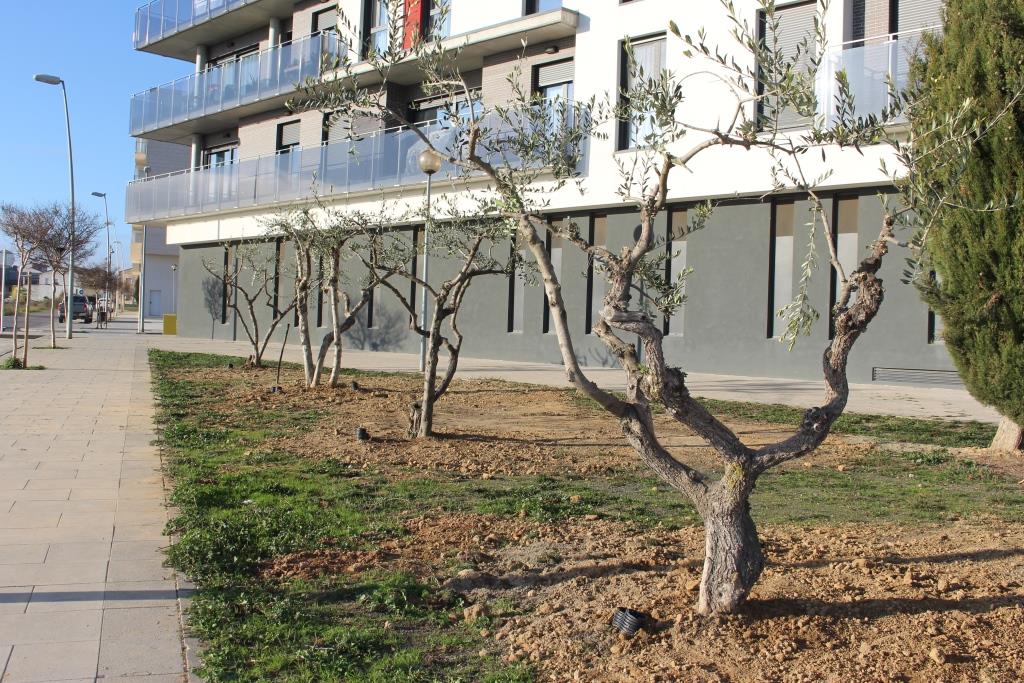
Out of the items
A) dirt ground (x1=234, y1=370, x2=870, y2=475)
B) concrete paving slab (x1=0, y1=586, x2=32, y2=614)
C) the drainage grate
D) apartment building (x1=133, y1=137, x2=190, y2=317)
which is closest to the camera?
concrete paving slab (x1=0, y1=586, x2=32, y2=614)

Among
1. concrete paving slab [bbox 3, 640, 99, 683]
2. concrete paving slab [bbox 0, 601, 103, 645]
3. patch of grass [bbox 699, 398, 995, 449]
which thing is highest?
patch of grass [bbox 699, 398, 995, 449]

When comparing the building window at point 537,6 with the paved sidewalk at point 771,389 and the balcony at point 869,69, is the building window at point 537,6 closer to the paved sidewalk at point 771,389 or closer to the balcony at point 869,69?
the balcony at point 869,69

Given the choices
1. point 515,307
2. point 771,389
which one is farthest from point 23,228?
point 771,389

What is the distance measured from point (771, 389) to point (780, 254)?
3.21 m

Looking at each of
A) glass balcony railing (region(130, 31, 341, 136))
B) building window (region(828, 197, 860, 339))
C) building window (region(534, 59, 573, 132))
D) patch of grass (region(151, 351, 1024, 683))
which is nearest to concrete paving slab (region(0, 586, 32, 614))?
patch of grass (region(151, 351, 1024, 683))

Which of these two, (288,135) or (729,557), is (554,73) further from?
(729,557)

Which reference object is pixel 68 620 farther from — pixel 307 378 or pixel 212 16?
pixel 212 16

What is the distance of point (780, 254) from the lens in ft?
57.3

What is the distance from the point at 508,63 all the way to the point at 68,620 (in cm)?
1983

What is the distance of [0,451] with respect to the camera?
29.1 feet

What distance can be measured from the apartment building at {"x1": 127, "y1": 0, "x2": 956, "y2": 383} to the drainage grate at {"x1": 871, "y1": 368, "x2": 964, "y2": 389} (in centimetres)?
4

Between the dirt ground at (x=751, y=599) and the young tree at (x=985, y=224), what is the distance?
102 inches

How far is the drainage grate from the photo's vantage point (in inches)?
608

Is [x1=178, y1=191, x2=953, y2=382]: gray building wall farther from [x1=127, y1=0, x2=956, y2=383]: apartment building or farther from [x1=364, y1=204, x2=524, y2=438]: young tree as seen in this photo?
[x1=364, y1=204, x2=524, y2=438]: young tree
